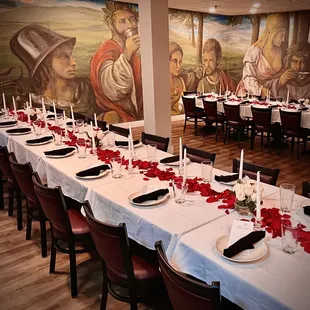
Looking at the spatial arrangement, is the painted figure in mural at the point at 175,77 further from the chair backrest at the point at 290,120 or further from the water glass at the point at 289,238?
the water glass at the point at 289,238

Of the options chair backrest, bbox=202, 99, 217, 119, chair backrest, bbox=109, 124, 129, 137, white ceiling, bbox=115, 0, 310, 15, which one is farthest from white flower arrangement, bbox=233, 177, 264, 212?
white ceiling, bbox=115, 0, 310, 15

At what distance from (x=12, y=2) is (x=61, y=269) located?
236 inches

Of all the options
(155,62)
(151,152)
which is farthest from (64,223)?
(155,62)

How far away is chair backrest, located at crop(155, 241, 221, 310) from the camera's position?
4.13 feet

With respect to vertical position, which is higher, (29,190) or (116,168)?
(116,168)

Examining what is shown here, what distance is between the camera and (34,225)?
373 cm

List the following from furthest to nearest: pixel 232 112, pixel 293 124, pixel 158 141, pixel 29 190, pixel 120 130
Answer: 1. pixel 232 112
2. pixel 293 124
3. pixel 120 130
4. pixel 158 141
5. pixel 29 190

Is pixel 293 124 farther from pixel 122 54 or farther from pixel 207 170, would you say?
pixel 122 54

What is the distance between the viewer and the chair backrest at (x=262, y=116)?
623 centimetres

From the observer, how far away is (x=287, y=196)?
2031mm

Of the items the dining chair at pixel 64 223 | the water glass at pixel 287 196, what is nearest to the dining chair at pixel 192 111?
the dining chair at pixel 64 223

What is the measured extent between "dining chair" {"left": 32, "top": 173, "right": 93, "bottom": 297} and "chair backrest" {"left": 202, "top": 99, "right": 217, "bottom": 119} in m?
5.17

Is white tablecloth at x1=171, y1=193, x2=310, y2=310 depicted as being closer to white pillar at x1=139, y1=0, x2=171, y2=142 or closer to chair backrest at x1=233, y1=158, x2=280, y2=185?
chair backrest at x1=233, y1=158, x2=280, y2=185

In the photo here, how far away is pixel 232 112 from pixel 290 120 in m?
1.29
